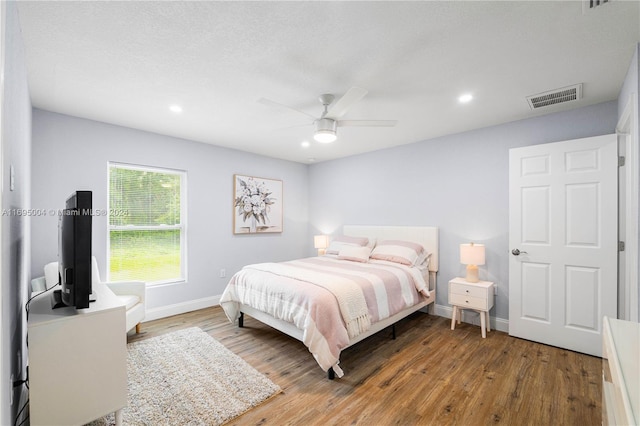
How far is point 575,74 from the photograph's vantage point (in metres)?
2.29

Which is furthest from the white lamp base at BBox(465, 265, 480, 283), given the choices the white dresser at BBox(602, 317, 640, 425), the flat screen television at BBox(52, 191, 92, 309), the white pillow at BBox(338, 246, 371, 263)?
the flat screen television at BBox(52, 191, 92, 309)

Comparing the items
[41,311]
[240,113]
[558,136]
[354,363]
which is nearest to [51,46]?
[240,113]

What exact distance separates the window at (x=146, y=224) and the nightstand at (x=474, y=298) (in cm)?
362

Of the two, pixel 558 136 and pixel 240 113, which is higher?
pixel 240 113

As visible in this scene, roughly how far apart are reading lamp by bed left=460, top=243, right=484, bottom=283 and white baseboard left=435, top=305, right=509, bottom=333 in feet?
1.75

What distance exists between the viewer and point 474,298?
10.7 ft

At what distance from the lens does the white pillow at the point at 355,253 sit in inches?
158

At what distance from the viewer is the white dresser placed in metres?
0.84

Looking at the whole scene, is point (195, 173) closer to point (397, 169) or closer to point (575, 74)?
point (397, 169)

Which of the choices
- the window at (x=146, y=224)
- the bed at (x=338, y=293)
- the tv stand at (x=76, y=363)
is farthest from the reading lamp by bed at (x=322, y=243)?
the tv stand at (x=76, y=363)

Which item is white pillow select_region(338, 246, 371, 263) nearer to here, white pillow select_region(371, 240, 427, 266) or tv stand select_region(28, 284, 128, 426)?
white pillow select_region(371, 240, 427, 266)

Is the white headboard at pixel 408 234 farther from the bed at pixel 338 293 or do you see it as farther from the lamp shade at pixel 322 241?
the lamp shade at pixel 322 241

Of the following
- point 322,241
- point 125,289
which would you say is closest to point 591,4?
point 322,241

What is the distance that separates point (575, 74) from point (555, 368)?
2492 millimetres
